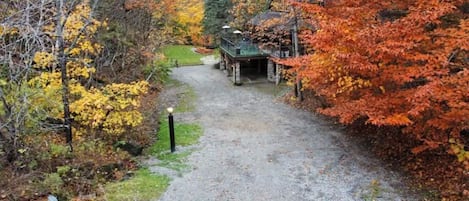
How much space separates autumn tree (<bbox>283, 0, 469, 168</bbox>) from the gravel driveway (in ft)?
5.09

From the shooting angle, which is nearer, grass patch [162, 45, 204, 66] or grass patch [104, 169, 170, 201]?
grass patch [104, 169, 170, 201]

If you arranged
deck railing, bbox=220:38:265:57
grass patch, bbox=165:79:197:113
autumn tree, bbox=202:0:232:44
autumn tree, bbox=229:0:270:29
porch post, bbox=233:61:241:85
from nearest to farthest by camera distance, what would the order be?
grass patch, bbox=165:79:197:113, deck railing, bbox=220:38:265:57, porch post, bbox=233:61:241:85, autumn tree, bbox=229:0:270:29, autumn tree, bbox=202:0:232:44

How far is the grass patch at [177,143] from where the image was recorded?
1181cm

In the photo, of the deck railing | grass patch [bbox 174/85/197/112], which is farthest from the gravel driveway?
the deck railing

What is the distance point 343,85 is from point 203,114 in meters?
8.60

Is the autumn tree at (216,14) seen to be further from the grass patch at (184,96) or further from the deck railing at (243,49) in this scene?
the grass patch at (184,96)

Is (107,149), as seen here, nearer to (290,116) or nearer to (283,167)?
(283,167)

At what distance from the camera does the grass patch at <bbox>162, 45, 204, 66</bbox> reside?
3744 cm

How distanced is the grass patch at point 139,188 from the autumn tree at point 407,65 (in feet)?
17.5

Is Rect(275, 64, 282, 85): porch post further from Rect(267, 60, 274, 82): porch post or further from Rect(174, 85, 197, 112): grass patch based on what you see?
Rect(174, 85, 197, 112): grass patch

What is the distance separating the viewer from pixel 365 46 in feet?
31.0

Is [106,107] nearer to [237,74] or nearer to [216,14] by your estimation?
[237,74]

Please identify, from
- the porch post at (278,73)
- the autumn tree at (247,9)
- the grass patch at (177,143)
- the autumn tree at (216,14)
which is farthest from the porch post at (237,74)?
the autumn tree at (216,14)

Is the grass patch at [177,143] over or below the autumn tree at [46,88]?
below
